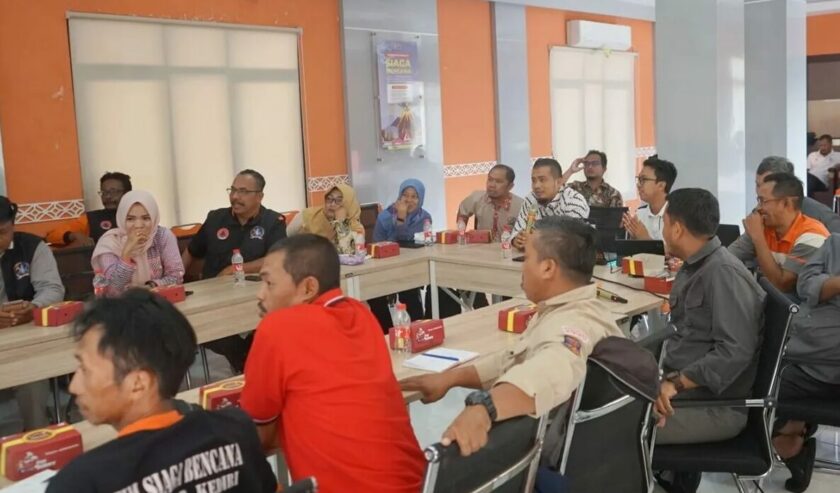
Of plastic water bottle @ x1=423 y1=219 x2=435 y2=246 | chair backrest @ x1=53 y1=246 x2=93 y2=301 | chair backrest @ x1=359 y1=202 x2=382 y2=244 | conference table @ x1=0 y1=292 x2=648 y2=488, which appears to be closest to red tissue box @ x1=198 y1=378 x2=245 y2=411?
conference table @ x1=0 y1=292 x2=648 y2=488

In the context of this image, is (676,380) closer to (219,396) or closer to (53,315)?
(219,396)

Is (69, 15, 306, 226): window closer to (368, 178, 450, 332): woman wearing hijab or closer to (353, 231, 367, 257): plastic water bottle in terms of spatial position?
(368, 178, 450, 332): woman wearing hijab

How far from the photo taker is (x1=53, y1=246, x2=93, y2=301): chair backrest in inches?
170

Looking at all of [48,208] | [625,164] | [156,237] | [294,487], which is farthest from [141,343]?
[625,164]

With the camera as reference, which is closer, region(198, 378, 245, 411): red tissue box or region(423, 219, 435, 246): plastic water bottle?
region(198, 378, 245, 411): red tissue box

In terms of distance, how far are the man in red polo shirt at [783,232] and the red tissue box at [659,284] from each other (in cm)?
47

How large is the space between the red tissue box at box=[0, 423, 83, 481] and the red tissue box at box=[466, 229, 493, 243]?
11.9 feet

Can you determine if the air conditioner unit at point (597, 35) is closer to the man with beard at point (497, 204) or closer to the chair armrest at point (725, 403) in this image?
the man with beard at point (497, 204)

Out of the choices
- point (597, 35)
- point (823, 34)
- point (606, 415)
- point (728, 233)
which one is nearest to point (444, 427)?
point (728, 233)

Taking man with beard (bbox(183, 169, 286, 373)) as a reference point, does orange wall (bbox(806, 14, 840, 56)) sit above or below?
above

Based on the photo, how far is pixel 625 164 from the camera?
11.5 m

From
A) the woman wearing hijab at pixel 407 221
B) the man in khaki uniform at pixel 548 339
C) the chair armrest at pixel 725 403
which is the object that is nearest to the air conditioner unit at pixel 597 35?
the woman wearing hijab at pixel 407 221

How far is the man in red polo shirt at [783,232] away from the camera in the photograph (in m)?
3.59

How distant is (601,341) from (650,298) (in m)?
1.65
